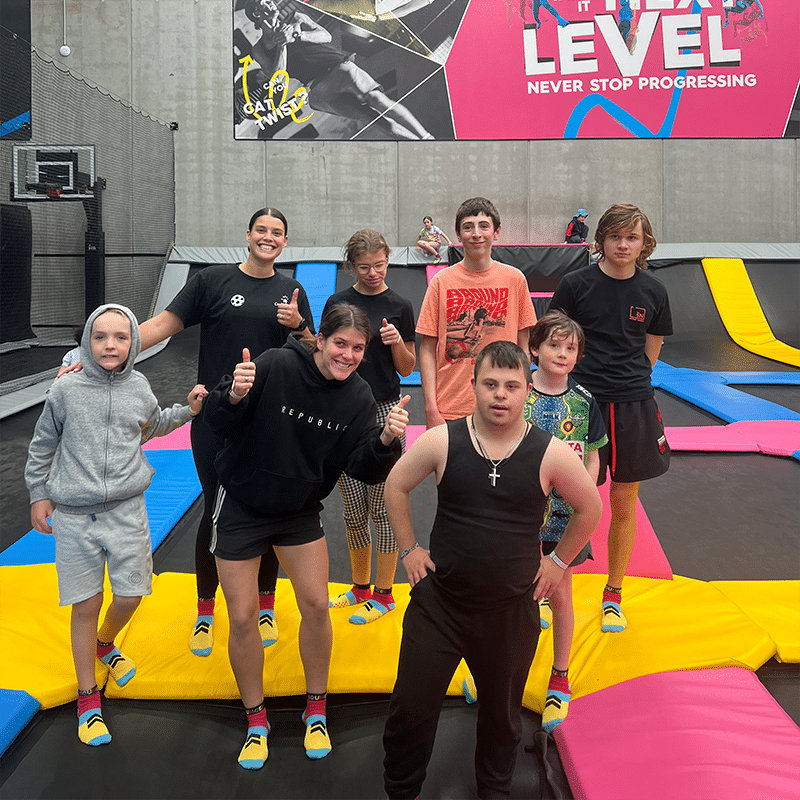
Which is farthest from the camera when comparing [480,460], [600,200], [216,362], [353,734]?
[600,200]

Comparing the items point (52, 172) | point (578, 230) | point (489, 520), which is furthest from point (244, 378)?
point (578, 230)

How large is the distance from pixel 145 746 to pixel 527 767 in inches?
42.8

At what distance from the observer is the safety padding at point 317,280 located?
9086 millimetres

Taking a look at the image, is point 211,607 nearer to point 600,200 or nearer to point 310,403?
point 310,403

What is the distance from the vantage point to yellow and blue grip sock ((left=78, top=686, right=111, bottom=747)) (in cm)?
190

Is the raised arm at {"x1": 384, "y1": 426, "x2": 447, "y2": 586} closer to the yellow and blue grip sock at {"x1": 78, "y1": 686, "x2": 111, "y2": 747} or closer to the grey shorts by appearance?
the grey shorts

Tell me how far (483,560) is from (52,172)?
7964 millimetres

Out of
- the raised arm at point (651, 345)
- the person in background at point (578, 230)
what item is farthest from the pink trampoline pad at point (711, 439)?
the person in background at point (578, 230)

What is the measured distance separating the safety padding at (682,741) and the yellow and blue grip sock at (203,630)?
3.86 ft

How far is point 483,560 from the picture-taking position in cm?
153

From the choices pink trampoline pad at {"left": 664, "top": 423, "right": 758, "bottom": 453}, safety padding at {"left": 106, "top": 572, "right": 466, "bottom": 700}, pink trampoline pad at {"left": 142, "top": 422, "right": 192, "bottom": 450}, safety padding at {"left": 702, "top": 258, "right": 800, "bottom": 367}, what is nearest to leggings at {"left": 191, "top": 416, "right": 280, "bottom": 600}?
safety padding at {"left": 106, "top": 572, "right": 466, "bottom": 700}

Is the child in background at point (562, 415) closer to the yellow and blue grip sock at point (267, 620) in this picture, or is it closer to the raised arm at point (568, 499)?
the raised arm at point (568, 499)

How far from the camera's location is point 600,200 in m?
11.2

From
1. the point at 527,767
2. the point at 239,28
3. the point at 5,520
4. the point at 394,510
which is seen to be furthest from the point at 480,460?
the point at 239,28
